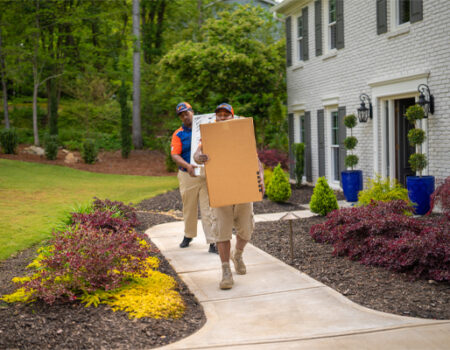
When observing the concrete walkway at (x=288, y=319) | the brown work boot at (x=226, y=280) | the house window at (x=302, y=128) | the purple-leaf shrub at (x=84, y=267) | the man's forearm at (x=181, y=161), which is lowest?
the concrete walkway at (x=288, y=319)

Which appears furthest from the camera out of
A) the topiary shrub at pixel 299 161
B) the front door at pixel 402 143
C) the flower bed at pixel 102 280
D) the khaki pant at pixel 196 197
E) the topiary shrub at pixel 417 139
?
the topiary shrub at pixel 299 161

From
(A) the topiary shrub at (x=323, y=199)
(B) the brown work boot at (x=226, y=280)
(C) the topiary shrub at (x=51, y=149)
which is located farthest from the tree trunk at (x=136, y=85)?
(B) the brown work boot at (x=226, y=280)

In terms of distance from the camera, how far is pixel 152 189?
16062 millimetres

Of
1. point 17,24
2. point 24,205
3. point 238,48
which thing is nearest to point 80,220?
point 24,205

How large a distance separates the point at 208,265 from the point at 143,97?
82.7 ft

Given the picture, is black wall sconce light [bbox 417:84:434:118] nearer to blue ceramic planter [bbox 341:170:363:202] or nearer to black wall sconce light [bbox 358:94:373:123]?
black wall sconce light [bbox 358:94:373:123]

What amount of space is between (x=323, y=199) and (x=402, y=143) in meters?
3.18

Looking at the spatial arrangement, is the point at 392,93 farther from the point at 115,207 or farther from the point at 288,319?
the point at 288,319

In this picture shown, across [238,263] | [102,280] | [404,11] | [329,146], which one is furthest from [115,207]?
[329,146]

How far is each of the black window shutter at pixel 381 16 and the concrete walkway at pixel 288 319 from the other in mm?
7083

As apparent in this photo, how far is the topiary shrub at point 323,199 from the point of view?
29.5ft

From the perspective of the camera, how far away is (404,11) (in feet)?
34.4

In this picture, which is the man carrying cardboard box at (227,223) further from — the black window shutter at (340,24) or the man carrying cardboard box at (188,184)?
the black window shutter at (340,24)

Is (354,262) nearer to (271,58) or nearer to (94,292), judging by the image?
(94,292)
